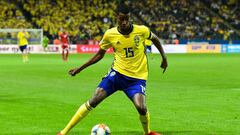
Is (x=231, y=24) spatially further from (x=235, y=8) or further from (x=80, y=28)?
(x=80, y=28)

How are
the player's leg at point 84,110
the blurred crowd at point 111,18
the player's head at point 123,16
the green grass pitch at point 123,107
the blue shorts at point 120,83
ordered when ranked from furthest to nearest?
the blurred crowd at point 111,18, the green grass pitch at point 123,107, the blue shorts at point 120,83, the player's leg at point 84,110, the player's head at point 123,16

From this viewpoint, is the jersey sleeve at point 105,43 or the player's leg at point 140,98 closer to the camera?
the player's leg at point 140,98

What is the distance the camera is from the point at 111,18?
6069 centimetres

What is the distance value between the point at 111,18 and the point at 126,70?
50.9 m

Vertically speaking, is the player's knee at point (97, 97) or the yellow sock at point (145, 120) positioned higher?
the player's knee at point (97, 97)

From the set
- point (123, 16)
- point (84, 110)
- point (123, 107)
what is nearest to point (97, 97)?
point (84, 110)

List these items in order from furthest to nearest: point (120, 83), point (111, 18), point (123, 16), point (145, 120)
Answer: point (111, 18), point (120, 83), point (145, 120), point (123, 16)

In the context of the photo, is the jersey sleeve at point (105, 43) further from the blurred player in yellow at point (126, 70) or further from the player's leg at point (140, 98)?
the player's leg at point (140, 98)

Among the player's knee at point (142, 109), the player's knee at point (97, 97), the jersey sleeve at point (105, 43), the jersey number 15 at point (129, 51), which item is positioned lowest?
the player's knee at point (142, 109)

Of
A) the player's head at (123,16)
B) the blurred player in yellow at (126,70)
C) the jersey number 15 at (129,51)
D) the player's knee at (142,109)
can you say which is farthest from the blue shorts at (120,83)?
the player's head at (123,16)

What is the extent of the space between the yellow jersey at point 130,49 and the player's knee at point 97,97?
50cm

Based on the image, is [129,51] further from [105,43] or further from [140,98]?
[140,98]

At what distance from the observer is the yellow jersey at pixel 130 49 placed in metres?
9.98

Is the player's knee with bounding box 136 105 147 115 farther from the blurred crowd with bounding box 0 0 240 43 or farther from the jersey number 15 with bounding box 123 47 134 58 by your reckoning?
the blurred crowd with bounding box 0 0 240 43
